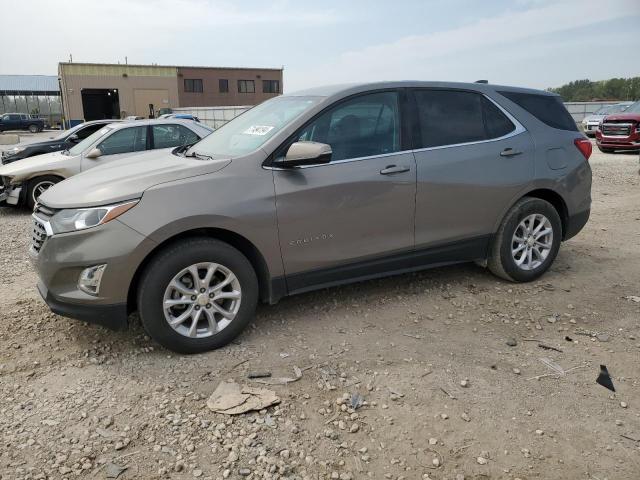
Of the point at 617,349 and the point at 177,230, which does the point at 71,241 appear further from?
the point at 617,349

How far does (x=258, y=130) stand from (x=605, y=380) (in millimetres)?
2971

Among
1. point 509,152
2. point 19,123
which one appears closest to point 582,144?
point 509,152

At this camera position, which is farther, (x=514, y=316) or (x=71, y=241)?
(x=514, y=316)

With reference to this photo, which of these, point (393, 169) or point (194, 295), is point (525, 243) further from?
point (194, 295)

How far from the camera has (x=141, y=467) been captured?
8.40 feet

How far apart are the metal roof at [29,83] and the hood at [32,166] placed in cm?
6149

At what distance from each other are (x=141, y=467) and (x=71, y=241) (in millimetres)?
1491

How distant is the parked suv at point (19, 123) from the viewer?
45062mm

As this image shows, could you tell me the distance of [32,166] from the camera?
8727mm

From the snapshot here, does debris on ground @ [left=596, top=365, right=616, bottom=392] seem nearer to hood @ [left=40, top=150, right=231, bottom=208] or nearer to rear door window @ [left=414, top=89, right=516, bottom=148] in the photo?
rear door window @ [left=414, top=89, right=516, bottom=148]

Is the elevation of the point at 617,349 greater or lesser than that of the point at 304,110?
lesser

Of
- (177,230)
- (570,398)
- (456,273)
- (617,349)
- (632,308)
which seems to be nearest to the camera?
(570,398)

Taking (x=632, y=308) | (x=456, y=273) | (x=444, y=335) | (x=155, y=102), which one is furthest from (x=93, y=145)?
(x=155, y=102)

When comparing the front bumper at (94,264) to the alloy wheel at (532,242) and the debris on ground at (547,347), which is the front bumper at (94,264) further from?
the alloy wheel at (532,242)
